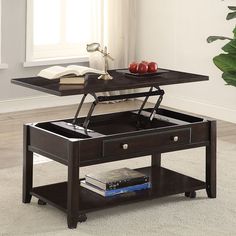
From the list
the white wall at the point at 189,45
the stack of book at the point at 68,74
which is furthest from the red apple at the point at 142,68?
the white wall at the point at 189,45

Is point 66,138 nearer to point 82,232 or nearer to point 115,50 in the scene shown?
point 82,232

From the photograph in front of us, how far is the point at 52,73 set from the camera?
4.03 meters

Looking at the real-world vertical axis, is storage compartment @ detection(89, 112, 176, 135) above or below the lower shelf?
above

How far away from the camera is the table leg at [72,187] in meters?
3.73

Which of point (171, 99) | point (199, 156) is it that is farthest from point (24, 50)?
point (199, 156)

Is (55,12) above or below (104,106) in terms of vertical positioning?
above

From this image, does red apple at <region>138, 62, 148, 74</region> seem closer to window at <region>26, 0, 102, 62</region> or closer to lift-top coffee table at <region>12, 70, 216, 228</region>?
lift-top coffee table at <region>12, 70, 216, 228</region>

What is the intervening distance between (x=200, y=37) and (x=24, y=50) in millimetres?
1615

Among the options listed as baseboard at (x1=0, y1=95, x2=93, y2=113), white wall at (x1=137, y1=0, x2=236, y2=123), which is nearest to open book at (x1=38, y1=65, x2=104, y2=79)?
white wall at (x1=137, y1=0, x2=236, y2=123)

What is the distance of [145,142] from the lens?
13.2 ft

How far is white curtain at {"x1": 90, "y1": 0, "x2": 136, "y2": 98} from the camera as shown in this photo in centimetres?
706

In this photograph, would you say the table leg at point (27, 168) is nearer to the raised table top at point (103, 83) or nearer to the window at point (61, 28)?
the raised table top at point (103, 83)

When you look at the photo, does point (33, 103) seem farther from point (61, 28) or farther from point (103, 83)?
point (103, 83)

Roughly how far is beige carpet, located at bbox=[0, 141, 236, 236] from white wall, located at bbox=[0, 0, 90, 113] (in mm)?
2066
